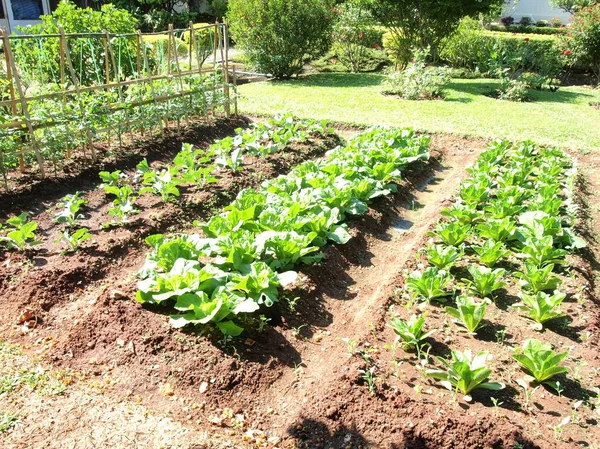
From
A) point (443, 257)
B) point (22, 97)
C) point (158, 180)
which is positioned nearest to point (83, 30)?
point (22, 97)

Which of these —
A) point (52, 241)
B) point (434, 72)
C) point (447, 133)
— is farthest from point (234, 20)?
point (52, 241)

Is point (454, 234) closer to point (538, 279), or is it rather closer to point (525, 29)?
point (538, 279)

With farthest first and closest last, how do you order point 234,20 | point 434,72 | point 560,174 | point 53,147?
1. point 234,20
2. point 434,72
3. point 560,174
4. point 53,147

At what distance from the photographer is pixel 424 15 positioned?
611 inches

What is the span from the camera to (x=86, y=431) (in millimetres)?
2934

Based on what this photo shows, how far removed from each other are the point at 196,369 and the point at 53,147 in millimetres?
4458

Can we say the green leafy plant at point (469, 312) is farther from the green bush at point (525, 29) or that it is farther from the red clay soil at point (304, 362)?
the green bush at point (525, 29)

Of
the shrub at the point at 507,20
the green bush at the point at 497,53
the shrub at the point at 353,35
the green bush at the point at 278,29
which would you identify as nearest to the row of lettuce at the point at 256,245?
the green bush at the point at 278,29

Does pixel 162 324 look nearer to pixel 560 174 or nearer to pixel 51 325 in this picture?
pixel 51 325

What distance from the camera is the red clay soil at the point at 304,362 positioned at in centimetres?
300

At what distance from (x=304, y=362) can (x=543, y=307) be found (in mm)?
1883

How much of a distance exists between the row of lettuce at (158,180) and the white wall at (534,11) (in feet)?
96.9

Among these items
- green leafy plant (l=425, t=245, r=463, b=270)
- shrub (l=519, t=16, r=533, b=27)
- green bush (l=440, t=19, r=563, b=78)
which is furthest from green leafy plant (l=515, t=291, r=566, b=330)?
shrub (l=519, t=16, r=533, b=27)

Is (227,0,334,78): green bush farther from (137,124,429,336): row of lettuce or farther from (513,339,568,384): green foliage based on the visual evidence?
(513,339,568,384): green foliage
